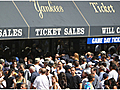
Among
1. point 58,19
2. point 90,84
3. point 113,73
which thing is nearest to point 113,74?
point 113,73

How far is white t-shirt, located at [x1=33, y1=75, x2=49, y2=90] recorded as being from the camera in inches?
383

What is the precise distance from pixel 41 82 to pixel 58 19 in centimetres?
613

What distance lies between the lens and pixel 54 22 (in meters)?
15.1

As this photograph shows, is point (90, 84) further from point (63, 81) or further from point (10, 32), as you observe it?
→ point (10, 32)

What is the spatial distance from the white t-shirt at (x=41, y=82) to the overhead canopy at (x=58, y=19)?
13.9ft

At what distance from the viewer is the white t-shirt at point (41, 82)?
31.9 ft

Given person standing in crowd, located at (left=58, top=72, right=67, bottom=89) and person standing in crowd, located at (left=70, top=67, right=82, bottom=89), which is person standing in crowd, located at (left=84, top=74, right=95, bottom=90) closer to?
person standing in crowd, located at (left=70, top=67, right=82, bottom=89)

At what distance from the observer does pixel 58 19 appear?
50.6 ft

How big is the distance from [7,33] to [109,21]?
5.44 m

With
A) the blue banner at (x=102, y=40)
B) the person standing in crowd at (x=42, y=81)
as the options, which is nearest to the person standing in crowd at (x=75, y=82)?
the person standing in crowd at (x=42, y=81)

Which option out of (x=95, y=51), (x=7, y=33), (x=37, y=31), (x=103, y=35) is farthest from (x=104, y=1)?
(x=7, y=33)

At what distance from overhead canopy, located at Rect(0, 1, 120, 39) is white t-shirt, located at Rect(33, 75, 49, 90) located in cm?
424

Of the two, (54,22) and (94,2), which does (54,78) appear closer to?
(54,22)

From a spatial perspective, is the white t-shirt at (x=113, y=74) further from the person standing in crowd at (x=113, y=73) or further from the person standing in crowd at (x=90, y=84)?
the person standing in crowd at (x=90, y=84)
